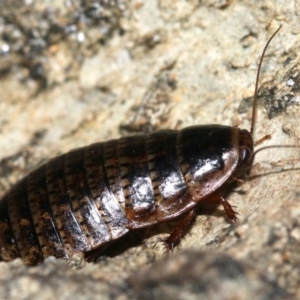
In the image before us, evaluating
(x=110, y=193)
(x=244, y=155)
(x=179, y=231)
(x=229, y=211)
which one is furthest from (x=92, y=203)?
(x=244, y=155)

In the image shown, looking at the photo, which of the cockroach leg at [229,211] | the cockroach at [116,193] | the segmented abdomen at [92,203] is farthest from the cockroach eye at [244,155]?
the segmented abdomen at [92,203]

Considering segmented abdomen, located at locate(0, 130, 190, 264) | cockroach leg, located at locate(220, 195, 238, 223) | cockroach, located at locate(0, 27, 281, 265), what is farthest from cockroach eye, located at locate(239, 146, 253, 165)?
segmented abdomen, located at locate(0, 130, 190, 264)

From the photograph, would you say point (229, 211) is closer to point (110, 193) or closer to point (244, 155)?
point (244, 155)

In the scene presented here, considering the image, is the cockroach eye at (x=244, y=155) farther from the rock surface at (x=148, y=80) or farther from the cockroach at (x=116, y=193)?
the rock surface at (x=148, y=80)

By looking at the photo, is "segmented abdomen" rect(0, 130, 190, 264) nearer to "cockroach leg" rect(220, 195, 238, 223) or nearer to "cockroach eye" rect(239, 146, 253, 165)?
"cockroach leg" rect(220, 195, 238, 223)

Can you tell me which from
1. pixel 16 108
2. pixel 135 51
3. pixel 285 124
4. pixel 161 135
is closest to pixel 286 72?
pixel 285 124

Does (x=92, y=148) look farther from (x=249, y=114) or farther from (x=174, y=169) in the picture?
(x=249, y=114)
